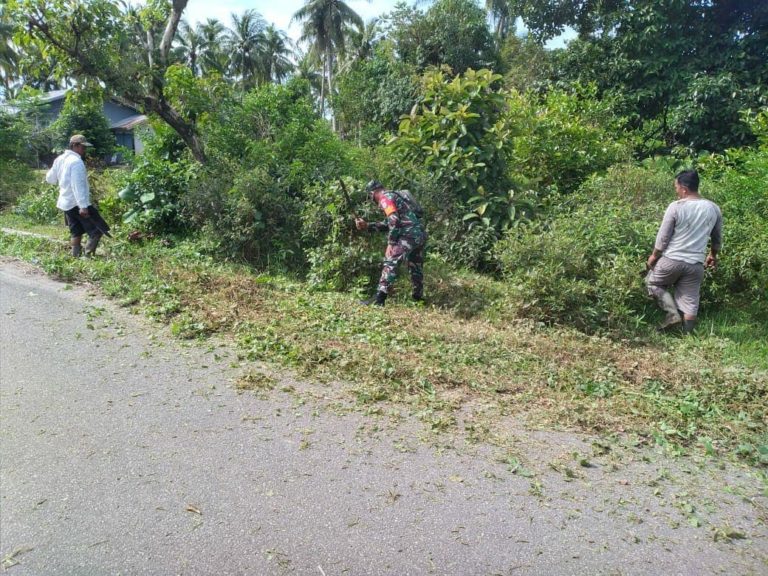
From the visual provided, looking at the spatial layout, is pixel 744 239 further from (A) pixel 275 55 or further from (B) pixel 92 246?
(A) pixel 275 55

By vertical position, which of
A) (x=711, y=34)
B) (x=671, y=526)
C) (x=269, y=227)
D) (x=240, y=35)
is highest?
(x=240, y=35)

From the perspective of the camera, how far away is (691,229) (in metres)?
5.57

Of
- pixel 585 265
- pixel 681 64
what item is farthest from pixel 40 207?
pixel 681 64

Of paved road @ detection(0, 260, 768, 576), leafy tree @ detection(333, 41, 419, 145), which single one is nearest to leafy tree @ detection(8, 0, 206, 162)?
paved road @ detection(0, 260, 768, 576)

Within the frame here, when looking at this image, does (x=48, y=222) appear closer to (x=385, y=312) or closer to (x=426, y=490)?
(x=385, y=312)

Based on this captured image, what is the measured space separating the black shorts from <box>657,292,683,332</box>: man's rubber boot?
22.9ft

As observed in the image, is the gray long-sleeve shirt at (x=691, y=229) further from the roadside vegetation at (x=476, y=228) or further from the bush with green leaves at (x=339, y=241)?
the bush with green leaves at (x=339, y=241)

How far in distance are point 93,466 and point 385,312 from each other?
10.7ft

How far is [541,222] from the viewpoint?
730cm

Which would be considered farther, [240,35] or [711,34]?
[240,35]

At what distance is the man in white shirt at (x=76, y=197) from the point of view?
24.3 feet

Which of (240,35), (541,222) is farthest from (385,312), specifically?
(240,35)

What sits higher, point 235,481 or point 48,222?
point 48,222

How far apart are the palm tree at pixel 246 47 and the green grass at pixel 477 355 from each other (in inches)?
1476
